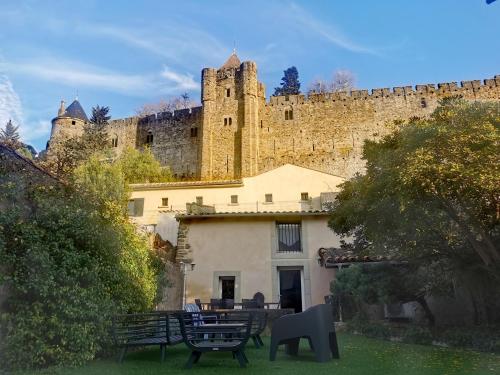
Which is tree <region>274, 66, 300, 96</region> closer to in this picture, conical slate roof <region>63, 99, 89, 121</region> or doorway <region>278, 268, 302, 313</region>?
conical slate roof <region>63, 99, 89, 121</region>

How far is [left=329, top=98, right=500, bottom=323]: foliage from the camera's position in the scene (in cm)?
882

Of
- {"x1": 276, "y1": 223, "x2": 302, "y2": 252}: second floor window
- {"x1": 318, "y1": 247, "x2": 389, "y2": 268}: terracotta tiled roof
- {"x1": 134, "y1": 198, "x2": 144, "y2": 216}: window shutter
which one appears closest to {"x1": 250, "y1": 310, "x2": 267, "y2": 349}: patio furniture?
{"x1": 318, "y1": 247, "x2": 389, "y2": 268}: terracotta tiled roof

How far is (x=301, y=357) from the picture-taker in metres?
6.67

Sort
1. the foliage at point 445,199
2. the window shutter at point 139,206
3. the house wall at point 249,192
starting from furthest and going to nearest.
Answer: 1. the house wall at point 249,192
2. the window shutter at point 139,206
3. the foliage at point 445,199

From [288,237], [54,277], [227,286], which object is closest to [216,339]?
[54,277]

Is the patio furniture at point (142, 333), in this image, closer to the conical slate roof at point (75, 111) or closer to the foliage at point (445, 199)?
the foliage at point (445, 199)

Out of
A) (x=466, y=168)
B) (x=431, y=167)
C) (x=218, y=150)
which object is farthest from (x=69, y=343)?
(x=218, y=150)

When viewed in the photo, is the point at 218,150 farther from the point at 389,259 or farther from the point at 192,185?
the point at 389,259

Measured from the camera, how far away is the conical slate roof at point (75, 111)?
49.7 m

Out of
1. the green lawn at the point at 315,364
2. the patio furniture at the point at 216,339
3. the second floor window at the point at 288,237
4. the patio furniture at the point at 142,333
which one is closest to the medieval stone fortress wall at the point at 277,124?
the second floor window at the point at 288,237

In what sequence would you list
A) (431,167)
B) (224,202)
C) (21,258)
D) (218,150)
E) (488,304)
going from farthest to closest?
(218,150), (224,202), (488,304), (431,167), (21,258)

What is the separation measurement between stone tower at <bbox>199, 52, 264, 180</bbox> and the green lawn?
3192cm

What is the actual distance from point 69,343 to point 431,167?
→ 22.8 feet

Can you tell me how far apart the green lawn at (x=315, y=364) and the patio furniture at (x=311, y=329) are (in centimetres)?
19
